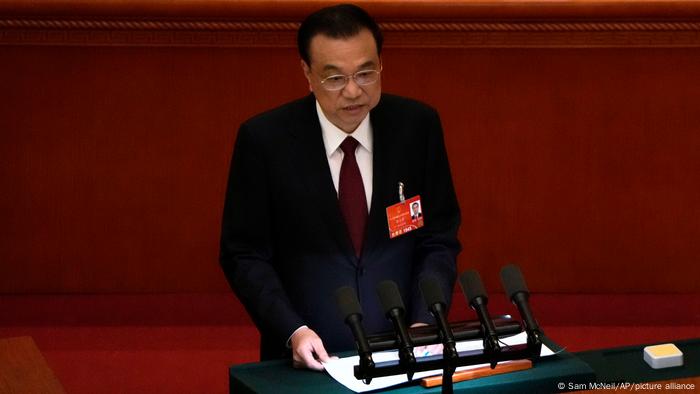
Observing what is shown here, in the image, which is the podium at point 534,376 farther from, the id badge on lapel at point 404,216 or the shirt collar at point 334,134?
the shirt collar at point 334,134

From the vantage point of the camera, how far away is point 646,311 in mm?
4957

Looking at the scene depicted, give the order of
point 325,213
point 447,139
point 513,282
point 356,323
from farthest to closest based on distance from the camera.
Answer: point 447,139
point 325,213
point 513,282
point 356,323

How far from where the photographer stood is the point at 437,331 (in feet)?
7.58

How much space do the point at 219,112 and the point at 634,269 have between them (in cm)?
169

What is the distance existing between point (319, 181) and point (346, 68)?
292mm

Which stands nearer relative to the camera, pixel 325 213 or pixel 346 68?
pixel 346 68

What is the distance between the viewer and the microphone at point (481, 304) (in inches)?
90.4

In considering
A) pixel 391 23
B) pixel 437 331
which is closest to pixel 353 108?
pixel 437 331

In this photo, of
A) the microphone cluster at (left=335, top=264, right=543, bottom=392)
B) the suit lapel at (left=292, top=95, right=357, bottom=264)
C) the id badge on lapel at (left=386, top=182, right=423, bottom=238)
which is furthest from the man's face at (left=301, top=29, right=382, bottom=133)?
the microphone cluster at (left=335, top=264, right=543, bottom=392)

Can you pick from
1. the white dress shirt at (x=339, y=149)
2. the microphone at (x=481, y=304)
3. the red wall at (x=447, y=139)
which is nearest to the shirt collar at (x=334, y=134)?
the white dress shirt at (x=339, y=149)

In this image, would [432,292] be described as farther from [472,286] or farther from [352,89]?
[352,89]

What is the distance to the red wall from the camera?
16.1 feet

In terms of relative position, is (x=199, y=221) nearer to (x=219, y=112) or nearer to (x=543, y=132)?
(x=219, y=112)

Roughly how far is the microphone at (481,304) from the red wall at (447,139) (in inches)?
104
